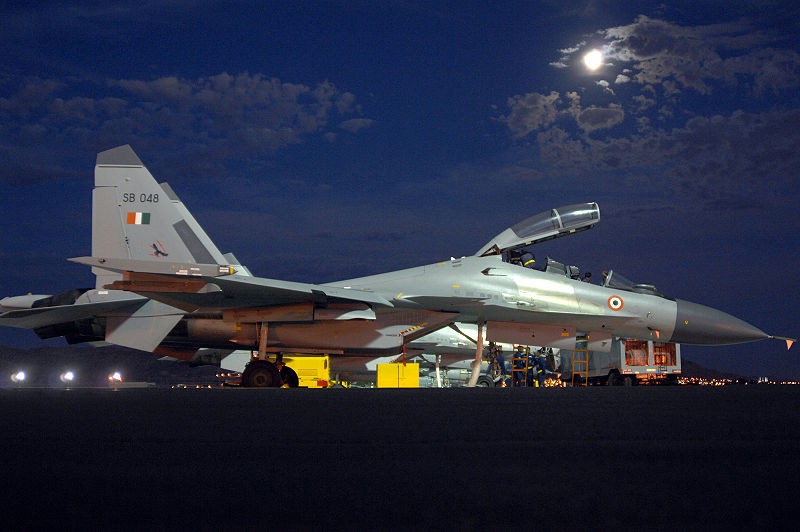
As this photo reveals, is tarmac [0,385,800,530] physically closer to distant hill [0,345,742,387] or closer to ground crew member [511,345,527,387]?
ground crew member [511,345,527,387]

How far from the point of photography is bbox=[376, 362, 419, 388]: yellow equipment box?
1512cm

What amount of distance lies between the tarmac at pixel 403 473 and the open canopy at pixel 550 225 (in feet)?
30.2

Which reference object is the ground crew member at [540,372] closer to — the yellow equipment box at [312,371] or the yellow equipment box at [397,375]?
the yellow equipment box at [397,375]

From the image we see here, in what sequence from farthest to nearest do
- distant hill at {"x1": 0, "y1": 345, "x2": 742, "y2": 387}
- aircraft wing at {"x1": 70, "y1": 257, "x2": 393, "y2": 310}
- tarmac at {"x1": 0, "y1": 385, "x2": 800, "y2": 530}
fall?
distant hill at {"x1": 0, "y1": 345, "x2": 742, "y2": 387} < aircraft wing at {"x1": 70, "y1": 257, "x2": 393, "y2": 310} < tarmac at {"x1": 0, "y1": 385, "x2": 800, "y2": 530}

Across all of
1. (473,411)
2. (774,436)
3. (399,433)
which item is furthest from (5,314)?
(774,436)

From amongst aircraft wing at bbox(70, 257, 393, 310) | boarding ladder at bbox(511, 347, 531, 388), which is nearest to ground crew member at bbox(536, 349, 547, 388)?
boarding ladder at bbox(511, 347, 531, 388)

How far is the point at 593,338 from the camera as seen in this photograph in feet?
48.2

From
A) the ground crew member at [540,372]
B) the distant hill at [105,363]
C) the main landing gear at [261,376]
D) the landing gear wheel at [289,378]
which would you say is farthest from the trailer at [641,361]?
the distant hill at [105,363]

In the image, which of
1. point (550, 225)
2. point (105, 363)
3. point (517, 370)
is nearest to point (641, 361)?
point (517, 370)

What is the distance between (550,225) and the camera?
14.1 meters

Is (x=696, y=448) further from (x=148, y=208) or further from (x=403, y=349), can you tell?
(x=148, y=208)

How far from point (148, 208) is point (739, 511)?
13405mm

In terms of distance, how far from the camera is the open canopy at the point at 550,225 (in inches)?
555

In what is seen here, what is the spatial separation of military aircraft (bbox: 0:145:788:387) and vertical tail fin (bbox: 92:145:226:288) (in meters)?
0.02
